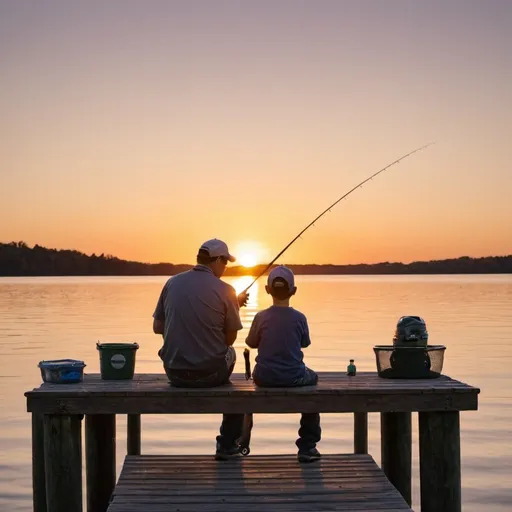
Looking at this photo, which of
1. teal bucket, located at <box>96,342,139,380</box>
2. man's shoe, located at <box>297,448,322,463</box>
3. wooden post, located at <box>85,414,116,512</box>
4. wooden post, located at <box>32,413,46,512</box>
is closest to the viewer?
teal bucket, located at <box>96,342,139,380</box>

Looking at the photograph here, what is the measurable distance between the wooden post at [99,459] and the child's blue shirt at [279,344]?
1921mm

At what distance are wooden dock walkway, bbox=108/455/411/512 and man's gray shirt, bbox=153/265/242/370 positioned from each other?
1051 mm

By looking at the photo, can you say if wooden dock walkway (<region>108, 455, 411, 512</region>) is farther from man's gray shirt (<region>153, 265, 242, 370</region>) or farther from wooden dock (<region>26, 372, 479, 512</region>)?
Result: man's gray shirt (<region>153, 265, 242, 370</region>)

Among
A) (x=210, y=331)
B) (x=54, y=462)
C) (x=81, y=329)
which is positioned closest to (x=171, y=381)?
(x=210, y=331)

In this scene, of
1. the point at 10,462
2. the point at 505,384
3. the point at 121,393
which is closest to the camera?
the point at 121,393

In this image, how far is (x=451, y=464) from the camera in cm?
812

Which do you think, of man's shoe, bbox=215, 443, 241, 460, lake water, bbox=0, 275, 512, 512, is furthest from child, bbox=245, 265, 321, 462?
lake water, bbox=0, 275, 512, 512

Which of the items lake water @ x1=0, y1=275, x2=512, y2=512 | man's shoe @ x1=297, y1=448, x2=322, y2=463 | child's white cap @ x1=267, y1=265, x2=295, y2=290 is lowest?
lake water @ x1=0, y1=275, x2=512, y2=512

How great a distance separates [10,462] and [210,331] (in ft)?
23.0

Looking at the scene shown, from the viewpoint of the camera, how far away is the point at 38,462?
350 inches

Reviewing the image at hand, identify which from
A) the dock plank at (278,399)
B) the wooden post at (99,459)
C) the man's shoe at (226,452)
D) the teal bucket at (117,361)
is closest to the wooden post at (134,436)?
the wooden post at (99,459)

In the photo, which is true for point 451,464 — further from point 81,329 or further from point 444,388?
point 81,329

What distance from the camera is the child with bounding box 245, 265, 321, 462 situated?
8.22m

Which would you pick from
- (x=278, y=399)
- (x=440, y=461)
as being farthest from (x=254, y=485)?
(x=440, y=461)
